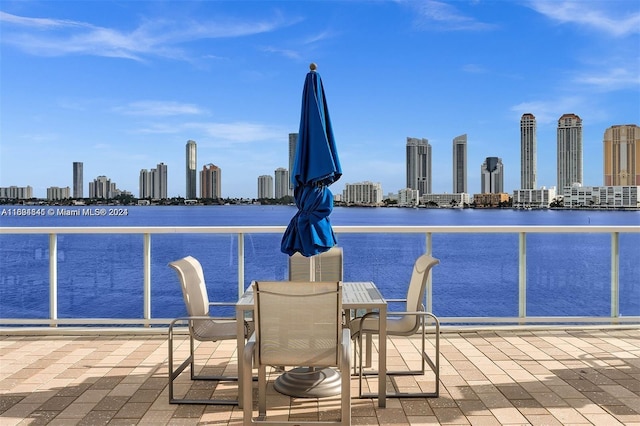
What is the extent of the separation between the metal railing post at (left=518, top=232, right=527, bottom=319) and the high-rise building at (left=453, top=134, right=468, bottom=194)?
2687 cm

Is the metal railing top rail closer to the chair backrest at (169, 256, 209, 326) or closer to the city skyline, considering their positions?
the chair backrest at (169, 256, 209, 326)

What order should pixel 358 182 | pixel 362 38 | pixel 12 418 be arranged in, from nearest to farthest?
pixel 12 418 < pixel 358 182 < pixel 362 38

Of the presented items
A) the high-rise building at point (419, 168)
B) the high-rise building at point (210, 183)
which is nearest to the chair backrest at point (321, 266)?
the high-rise building at point (419, 168)

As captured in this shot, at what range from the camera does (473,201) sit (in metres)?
30.8

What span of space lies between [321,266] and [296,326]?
6.32 ft

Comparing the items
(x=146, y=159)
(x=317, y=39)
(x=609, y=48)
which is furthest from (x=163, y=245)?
(x=609, y=48)

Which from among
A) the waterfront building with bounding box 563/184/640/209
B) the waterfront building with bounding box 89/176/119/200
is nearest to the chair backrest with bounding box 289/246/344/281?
the waterfront building with bounding box 563/184/640/209

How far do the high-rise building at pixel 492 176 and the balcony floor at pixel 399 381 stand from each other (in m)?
26.9

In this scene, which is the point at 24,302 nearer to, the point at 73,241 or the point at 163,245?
the point at 73,241

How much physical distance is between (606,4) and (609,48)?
85.9ft

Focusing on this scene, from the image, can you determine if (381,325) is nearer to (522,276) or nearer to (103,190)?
(522,276)

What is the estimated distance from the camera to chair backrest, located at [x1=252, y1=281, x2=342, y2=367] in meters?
3.42

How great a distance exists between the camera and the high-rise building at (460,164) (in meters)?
34.5

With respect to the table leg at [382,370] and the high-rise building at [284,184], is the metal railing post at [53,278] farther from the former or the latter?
the table leg at [382,370]
